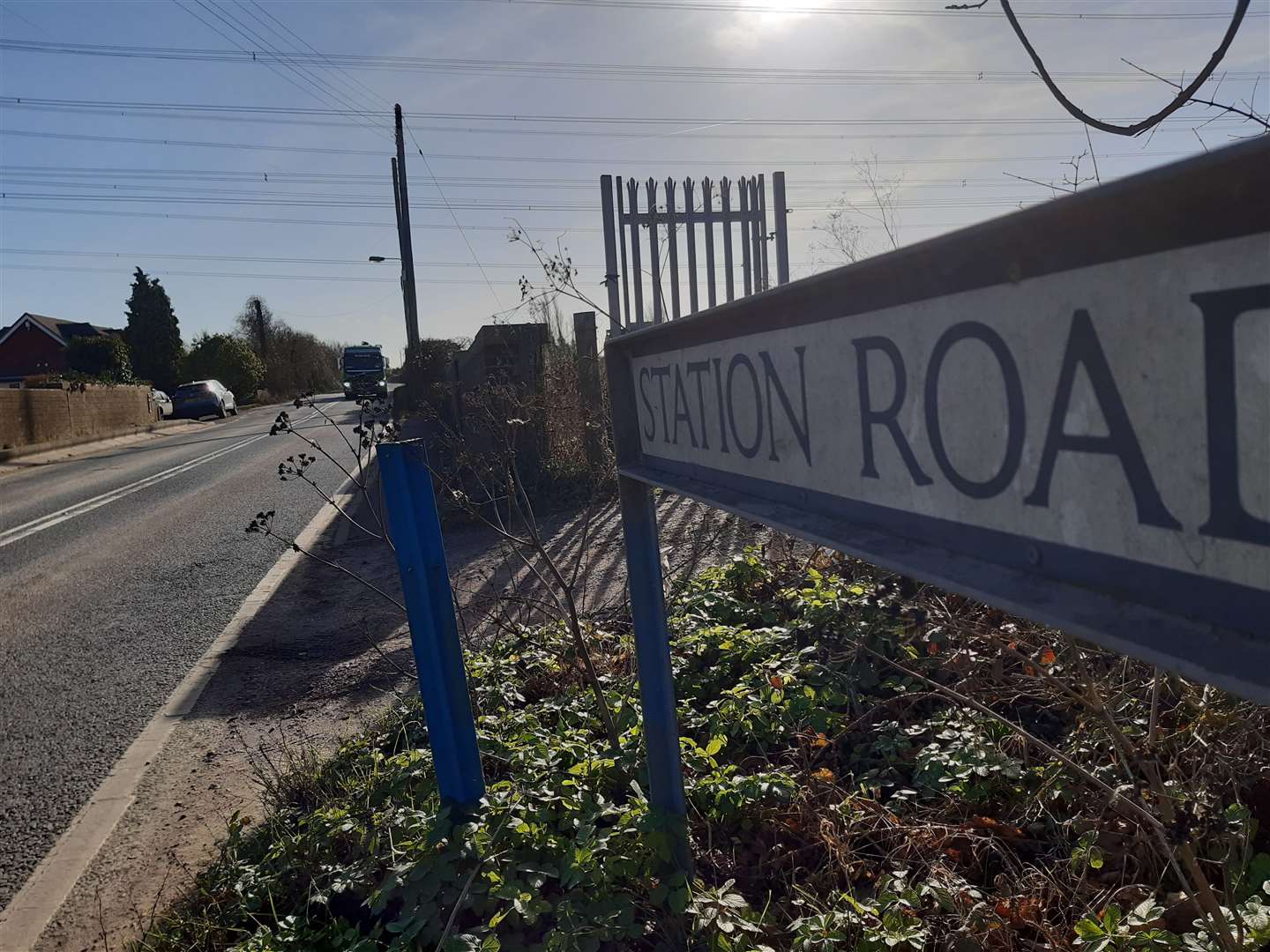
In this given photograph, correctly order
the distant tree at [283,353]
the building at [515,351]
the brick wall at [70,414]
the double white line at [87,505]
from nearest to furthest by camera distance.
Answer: the building at [515,351], the double white line at [87,505], the brick wall at [70,414], the distant tree at [283,353]

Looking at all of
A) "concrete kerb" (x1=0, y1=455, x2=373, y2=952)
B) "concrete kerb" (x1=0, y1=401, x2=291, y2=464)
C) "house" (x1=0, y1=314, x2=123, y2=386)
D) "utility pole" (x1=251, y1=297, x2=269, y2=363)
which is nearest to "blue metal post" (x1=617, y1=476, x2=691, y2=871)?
"concrete kerb" (x1=0, y1=455, x2=373, y2=952)

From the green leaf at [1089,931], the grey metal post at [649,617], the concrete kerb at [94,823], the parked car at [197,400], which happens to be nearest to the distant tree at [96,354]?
the parked car at [197,400]

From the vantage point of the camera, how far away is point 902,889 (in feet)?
5.96

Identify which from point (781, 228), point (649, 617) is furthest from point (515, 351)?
point (649, 617)

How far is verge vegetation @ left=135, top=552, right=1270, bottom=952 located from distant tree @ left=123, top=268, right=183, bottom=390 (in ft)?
176

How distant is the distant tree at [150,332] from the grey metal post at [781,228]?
162 feet

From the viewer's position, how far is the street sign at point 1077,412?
63 centimetres

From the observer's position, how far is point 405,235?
1001 inches

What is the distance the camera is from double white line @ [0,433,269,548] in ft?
32.3

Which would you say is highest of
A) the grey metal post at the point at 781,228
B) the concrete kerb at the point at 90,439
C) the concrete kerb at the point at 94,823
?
the grey metal post at the point at 781,228

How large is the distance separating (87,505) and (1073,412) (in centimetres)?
1327

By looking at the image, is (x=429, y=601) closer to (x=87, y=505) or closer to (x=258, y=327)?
(x=87, y=505)

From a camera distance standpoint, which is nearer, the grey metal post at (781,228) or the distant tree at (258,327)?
the grey metal post at (781,228)

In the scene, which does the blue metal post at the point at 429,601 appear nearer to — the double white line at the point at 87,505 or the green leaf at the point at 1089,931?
the green leaf at the point at 1089,931
